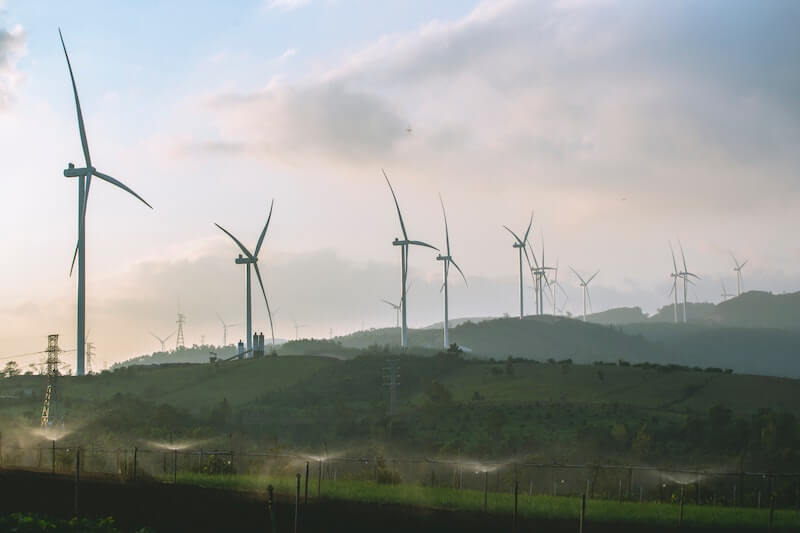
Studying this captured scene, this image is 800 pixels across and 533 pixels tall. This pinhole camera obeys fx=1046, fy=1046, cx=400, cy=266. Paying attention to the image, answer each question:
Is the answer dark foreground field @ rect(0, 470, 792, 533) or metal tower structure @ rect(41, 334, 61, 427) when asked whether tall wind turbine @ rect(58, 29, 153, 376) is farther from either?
dark foreground field @ rect(0, 470, 792, 533)

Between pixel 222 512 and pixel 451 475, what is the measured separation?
107ft

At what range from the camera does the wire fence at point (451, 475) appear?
64125 millimetres

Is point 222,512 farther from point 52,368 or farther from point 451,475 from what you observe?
point 52,368

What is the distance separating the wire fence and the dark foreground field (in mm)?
7574

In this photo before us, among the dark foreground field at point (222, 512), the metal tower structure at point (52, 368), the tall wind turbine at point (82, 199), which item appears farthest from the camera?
the tall wind turbine at point (82, 199)

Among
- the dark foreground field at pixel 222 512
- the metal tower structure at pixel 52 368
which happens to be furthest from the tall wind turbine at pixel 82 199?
the dark foreground field at pixel 222 512

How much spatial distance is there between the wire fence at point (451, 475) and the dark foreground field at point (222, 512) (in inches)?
298

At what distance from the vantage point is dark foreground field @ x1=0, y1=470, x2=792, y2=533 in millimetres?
44875

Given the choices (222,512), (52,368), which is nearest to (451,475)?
(222,512)

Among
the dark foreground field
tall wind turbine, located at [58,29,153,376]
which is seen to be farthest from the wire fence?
tall wind turbine, located at [58,29,153,376]

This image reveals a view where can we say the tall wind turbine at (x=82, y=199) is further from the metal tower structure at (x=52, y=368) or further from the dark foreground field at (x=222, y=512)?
the dark foreground field at (x=222, y=512)

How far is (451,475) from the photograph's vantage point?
77250 millimetres

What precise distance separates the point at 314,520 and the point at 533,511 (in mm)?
12838

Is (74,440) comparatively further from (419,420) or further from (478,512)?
(478,512)
